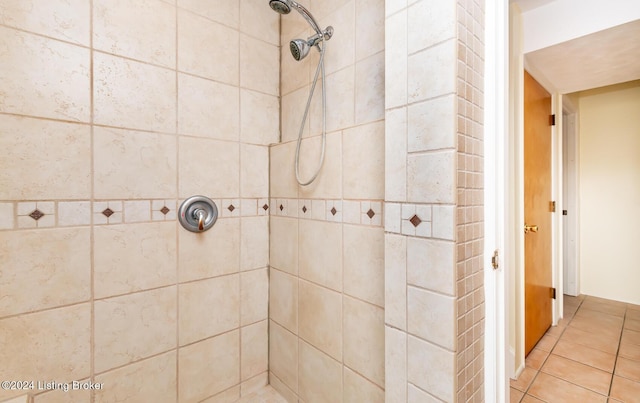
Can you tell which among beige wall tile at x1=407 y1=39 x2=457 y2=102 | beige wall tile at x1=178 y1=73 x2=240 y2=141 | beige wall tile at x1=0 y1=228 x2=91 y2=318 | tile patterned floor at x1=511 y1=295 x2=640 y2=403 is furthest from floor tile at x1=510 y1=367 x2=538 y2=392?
beige wall tile at x1=0 y1=228 x2=91 y2=318

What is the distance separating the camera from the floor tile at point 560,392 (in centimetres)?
159

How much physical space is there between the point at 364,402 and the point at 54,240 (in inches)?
47.2

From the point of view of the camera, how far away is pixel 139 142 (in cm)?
108

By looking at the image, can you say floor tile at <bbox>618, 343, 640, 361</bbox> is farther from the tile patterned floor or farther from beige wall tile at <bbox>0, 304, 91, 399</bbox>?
beige wall tile at <bbox>0, 304, 91, 399</bbox>

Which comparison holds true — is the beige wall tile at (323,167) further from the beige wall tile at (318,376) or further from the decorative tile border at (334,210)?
the beige wall tile at (318,376)

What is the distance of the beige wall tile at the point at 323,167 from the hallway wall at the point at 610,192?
355cm

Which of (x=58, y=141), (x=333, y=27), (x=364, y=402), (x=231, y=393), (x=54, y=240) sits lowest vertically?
(x=231, y=393)

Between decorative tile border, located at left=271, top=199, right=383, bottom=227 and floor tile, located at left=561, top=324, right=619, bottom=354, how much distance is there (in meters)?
2.43

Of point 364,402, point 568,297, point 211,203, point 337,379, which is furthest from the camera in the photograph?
point 568,297

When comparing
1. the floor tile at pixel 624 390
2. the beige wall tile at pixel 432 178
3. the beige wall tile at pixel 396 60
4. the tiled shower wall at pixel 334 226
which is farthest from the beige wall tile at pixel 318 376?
the floor tile at pixel 624 390

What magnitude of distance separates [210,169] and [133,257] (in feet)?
1.51

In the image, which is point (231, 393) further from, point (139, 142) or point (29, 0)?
point (29, 0)

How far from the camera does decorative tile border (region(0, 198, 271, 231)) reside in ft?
2.87

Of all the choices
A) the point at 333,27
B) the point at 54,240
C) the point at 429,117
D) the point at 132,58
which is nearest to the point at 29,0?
the point at 132,58
